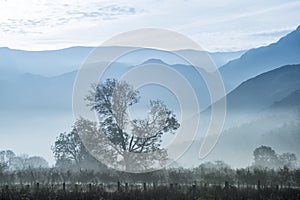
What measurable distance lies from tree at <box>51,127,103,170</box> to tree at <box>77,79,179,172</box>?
1745mm

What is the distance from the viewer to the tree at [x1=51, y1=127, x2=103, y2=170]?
126 feet

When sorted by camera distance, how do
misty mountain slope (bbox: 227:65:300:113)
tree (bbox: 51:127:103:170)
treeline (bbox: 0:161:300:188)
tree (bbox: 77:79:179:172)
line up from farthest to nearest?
misty mountain slope (bbox: 227:65:300:113) → tree (bbox: 51:127:103:170) → tree (bbox: 77:79:179:172) → treeline (bbox: 0:161:300:188)

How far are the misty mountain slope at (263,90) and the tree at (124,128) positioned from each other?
9964 centimetres

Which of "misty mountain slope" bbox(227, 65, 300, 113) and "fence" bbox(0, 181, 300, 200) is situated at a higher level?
A: "misty mountain slope" bbox(227, 65, 300, 113)

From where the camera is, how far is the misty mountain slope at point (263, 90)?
13712 centimetres

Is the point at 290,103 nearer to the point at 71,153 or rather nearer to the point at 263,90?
the point at 263,90

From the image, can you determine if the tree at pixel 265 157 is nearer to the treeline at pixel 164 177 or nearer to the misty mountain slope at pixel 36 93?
the treeline at pixel 164 177

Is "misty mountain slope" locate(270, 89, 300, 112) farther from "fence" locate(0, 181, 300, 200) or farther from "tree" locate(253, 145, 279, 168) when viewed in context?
"fence" locate(0, 181, 300, 200)

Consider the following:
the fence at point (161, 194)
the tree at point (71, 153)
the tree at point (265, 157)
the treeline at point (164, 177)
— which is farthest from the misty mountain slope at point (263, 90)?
the fence at point (161, 194)

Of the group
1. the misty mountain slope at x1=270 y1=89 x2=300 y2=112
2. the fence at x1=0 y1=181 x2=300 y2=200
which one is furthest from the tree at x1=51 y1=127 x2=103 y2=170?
the misty mountain slope at x1=270 y1=89 x2=300 y2=112

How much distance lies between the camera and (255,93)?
477 ft

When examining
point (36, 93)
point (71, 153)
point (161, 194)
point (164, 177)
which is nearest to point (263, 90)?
point (36, 93)

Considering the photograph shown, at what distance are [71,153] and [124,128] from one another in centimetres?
731

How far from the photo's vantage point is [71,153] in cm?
4166
